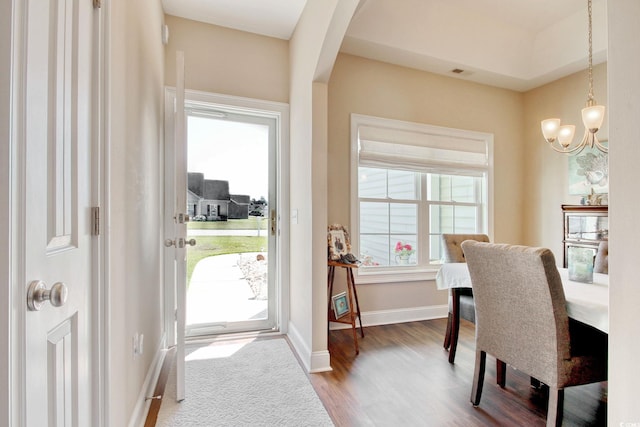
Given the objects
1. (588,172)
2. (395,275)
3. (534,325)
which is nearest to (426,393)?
(534,325)

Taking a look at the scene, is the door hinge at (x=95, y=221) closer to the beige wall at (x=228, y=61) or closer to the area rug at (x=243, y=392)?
the area rug at (x=243, y=392)

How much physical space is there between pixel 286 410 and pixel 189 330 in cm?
141

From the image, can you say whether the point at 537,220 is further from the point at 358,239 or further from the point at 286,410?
the point at 286,410

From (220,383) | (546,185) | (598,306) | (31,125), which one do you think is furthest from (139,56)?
(546,185)

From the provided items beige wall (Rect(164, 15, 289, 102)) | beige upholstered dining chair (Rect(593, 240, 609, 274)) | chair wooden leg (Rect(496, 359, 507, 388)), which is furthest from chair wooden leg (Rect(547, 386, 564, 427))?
beige wall (Rect(164, 15, 289, 102))

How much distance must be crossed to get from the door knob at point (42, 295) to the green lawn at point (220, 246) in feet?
6.71

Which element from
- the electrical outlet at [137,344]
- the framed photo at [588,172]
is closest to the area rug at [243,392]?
the electrical outlet at [137,344]

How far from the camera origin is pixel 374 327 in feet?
10.0

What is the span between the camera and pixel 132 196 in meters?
1.58

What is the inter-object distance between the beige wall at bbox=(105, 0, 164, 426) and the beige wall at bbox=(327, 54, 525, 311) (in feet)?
5.20

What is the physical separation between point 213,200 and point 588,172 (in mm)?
4024

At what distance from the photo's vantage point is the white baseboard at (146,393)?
1515 mm
